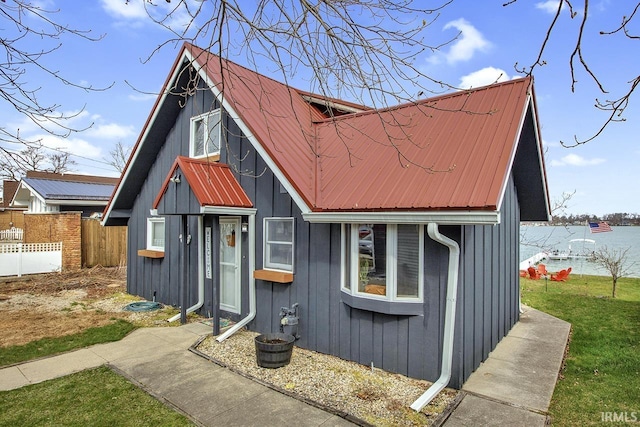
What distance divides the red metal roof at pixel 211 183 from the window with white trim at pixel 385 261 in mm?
2370

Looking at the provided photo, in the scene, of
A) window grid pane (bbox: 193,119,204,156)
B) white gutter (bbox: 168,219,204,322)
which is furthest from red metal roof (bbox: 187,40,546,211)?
white gutter (bbox: 168,219,204,322)

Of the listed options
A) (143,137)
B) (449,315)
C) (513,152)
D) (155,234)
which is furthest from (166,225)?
(513,152)

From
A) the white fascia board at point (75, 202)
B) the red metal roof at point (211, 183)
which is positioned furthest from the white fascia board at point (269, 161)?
the white fascia board at point (75, 202)

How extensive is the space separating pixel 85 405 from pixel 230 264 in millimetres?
3827

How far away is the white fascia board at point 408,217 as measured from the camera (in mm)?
4434

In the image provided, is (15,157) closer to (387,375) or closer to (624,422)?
(387,375)

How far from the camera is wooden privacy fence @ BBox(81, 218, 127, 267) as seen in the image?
16.0 metres

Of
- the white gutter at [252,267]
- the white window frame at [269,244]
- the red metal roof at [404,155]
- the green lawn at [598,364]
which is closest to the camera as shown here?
the green lawn at [598,364]

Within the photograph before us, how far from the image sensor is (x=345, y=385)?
516cm

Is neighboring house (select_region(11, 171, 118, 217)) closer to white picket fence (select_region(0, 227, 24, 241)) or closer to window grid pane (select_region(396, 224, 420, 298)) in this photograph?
white picket fence (select_region(0, 227, 24, 241))

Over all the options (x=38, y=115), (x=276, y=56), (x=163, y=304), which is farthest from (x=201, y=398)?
(x=163, y=304)

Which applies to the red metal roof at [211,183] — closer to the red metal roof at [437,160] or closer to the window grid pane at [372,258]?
the red metal roof at [437,160]

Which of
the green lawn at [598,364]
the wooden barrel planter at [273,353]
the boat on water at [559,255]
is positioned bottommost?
the boat on water at [559,255]

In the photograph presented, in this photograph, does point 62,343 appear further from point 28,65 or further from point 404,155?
point 404,155
